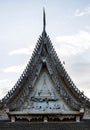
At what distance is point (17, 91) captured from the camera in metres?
14.7

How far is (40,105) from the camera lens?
14.6 meters

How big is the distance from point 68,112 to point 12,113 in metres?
2.44

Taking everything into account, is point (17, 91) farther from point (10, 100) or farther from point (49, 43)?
Answer: point (49, 43)

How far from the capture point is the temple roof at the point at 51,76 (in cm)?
1454

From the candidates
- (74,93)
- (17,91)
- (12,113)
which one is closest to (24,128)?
(12,113)

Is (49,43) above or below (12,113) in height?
above

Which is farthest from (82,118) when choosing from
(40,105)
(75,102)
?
(40,105)

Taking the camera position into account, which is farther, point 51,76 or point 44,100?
point 51,76

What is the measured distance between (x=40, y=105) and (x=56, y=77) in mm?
1503

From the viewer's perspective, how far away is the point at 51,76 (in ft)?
49.3

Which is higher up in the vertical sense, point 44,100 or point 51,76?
point 51,76

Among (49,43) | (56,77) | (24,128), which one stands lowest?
(24,128)

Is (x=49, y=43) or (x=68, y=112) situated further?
(x=49, y=43)

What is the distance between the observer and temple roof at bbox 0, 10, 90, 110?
572 inches
